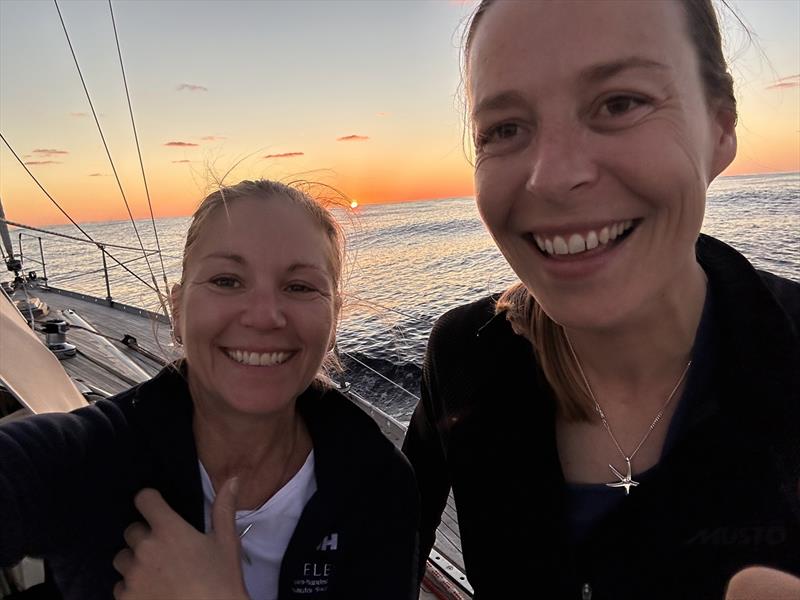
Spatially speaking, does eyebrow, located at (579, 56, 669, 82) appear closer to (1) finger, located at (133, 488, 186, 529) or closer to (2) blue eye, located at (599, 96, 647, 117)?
(2) blue eye, located at (599, 96, 647, 117)

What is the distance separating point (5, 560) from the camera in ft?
4.07

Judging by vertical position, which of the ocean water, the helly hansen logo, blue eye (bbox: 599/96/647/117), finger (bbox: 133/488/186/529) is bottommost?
the ocean water

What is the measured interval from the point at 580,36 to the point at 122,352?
8.30 metres

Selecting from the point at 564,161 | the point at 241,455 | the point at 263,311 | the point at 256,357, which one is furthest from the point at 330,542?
the point at 564,161

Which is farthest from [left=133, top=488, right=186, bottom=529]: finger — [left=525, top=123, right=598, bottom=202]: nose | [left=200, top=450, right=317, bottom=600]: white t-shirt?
[left=525, top=123, right=598, bottom=202]: nose

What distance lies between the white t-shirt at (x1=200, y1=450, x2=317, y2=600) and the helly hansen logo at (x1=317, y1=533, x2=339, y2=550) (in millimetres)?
115

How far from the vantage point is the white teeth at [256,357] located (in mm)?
1646

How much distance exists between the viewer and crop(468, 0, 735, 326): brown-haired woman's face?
44.9 inches

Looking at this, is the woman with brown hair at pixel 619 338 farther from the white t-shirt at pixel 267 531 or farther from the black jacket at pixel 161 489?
the white t-shirt at pixel 267 531

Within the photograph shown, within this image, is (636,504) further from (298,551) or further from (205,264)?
(205,264)

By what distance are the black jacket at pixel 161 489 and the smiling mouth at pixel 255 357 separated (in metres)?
0.26

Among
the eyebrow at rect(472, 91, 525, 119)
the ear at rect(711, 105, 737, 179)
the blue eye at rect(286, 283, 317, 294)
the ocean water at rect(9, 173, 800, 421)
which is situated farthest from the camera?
the ocean water at rect(9, 173, 800, 421)

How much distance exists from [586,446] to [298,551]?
96cm

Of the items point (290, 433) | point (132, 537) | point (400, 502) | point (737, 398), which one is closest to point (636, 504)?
point (737, 398)
